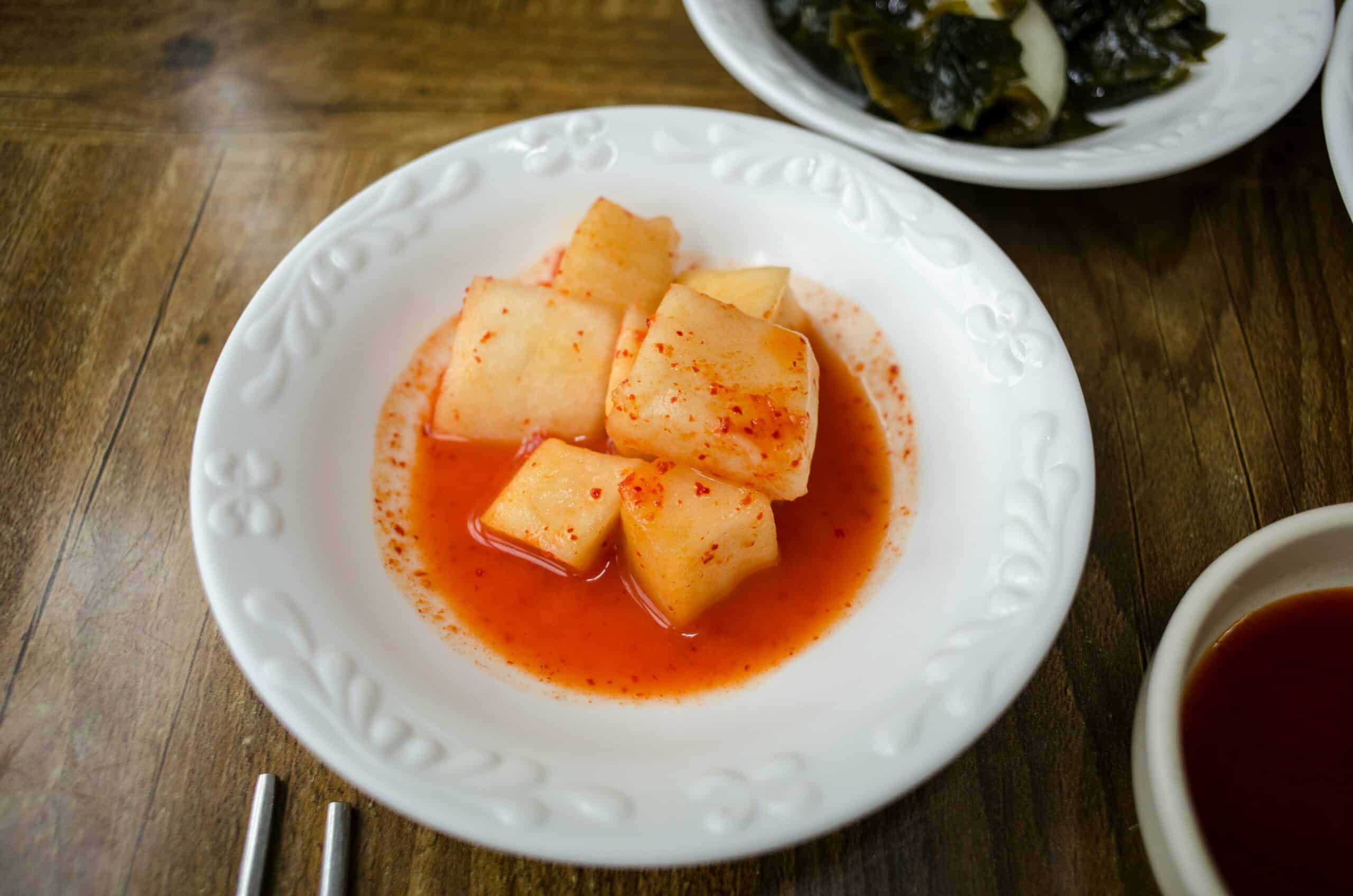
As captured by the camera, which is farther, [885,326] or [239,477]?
[885,326]

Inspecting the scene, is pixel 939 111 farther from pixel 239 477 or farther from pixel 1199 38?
pixel 239 477

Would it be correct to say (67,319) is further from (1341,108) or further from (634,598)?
(1341,108)

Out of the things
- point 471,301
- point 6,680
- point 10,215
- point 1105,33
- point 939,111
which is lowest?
point 6,680

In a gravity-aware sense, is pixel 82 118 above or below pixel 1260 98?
below

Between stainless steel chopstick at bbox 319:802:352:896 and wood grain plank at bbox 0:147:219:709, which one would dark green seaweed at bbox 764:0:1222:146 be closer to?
wood grain plank at bbox 0:147:219:709

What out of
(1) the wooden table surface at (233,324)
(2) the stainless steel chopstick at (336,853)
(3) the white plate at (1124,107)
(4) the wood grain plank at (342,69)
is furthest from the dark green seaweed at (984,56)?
(2) the stainless steel chopstick at (336,853)

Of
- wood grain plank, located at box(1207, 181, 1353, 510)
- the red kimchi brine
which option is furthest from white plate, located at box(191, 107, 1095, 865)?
wood grain plank, located at box(1207, 181, 1353, 510)

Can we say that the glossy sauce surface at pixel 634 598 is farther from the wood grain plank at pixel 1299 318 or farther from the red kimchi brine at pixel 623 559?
the wood grain plank at pixel 1299 318

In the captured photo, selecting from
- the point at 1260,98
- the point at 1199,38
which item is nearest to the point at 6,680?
the point at 1260,98
